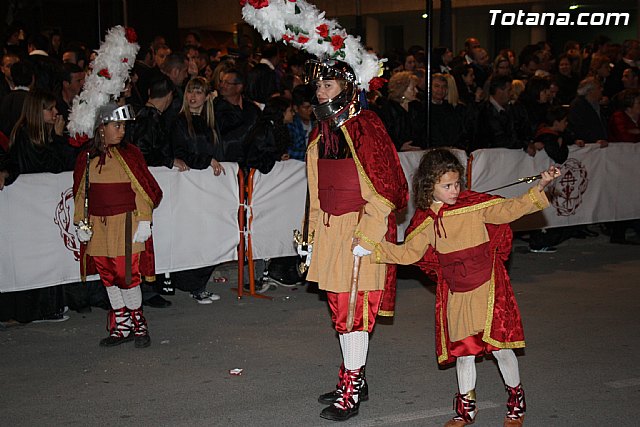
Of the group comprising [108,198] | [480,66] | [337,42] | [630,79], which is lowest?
[108,198]

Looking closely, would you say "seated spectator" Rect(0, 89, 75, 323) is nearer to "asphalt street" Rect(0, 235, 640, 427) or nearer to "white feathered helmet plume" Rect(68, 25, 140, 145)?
"asphalt street" Rect(0, 235, 640, 427)

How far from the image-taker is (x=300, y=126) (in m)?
9.60

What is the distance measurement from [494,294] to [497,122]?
5.68m

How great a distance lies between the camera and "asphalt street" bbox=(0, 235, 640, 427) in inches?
229

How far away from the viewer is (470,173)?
33.9 feet

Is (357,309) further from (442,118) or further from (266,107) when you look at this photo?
(442,118)

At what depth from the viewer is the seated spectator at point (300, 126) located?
31.1ft

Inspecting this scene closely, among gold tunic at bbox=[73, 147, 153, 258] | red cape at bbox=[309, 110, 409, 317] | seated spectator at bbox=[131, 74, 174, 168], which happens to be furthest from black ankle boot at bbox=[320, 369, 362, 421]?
seated spectator at bbox=[131, 74, 174, 168]

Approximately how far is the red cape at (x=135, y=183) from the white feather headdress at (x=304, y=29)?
196cm

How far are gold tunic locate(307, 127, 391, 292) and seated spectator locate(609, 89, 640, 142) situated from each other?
23.1 ft

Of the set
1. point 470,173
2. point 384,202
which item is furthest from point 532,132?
point 384,202

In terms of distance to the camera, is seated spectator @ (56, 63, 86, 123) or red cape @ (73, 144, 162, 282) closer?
red cape @ (73, 144, 162, 282)

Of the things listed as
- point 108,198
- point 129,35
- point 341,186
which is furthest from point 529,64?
point 341,186

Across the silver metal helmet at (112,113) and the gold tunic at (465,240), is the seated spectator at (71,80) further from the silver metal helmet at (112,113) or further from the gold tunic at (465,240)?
the gold tunic at (465,240)
